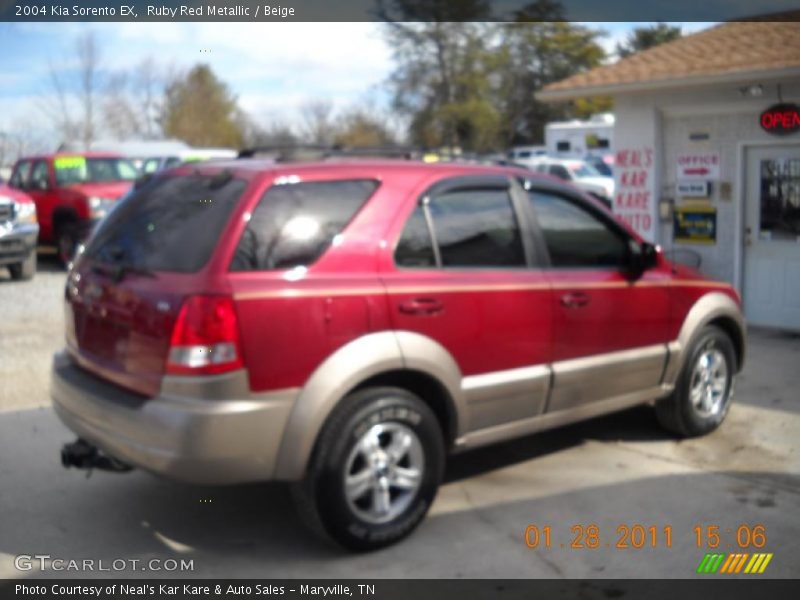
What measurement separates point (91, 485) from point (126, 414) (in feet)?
4.78

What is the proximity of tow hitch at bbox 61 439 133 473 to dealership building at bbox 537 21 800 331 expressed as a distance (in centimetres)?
731

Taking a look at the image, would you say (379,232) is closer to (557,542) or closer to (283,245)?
(283,245)

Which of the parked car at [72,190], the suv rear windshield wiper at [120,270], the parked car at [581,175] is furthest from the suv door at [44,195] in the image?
the parked car at [581,175]

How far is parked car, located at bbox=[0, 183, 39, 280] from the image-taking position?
43.1 feet

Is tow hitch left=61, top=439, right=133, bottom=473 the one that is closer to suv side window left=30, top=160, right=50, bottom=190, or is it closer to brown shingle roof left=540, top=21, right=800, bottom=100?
brown shingle roof left=540, top=21, right=800, bottom=100

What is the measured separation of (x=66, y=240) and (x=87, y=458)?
12.1 meters

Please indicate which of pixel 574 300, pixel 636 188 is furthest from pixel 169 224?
pixel 636 188

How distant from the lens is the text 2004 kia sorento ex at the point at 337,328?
373cm

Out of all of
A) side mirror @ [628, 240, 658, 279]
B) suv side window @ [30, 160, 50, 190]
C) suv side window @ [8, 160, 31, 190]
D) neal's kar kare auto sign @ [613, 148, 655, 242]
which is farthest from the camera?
suv side window @ [8, 160, 31, 190]

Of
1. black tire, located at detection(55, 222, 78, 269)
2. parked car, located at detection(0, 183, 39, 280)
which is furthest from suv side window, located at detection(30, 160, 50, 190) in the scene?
parked car, located at detection(0, 183, 39, 280)

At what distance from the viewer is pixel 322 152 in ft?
14.9

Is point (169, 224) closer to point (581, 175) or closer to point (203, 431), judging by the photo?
point (203, 431)

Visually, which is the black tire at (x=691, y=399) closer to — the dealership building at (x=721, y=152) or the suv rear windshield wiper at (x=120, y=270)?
the suv rear windshield wiper at (x=120, y=270)
